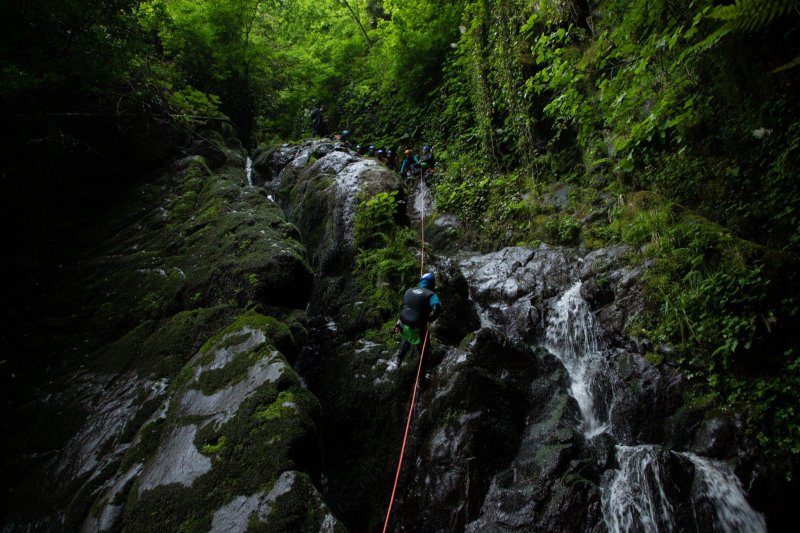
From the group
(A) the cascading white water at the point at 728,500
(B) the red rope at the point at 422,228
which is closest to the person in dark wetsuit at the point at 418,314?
(B) the red rope at the point at 422,228

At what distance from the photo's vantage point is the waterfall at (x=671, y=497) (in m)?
4.14

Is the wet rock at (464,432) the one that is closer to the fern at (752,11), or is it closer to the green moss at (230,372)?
the green moss at (230,372)

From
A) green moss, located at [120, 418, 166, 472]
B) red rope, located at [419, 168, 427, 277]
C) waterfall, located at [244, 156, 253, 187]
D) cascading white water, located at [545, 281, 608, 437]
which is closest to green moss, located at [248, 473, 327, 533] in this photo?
green moss, located at [120, 418, 166, 472]

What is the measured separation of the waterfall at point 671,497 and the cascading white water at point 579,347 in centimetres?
90

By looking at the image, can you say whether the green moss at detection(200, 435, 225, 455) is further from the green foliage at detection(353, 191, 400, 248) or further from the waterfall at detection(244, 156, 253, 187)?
the waterfall at detection(244, 156, 253, 187)

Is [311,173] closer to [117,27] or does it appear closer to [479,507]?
[117,27]

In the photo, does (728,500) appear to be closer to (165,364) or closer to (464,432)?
(464,432)

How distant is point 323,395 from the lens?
230 inches

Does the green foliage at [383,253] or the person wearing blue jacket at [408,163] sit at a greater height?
the person wearing blue jacket at [408,163]

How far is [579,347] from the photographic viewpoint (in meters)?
6.38

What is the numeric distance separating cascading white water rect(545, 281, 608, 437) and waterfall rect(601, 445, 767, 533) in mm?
896

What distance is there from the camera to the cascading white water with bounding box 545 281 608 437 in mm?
5594

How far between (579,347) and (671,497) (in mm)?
2449

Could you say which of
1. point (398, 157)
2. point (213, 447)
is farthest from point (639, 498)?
point (398, 157)
